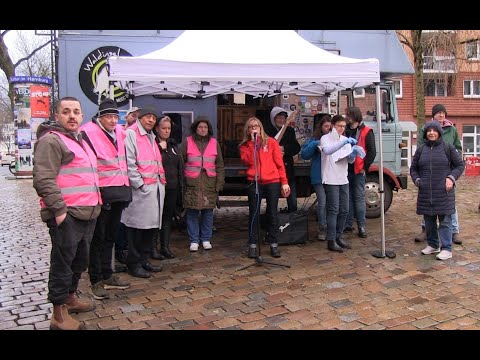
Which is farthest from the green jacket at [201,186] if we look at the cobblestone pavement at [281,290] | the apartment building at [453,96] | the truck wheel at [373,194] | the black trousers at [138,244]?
the apartment building at [453,96]

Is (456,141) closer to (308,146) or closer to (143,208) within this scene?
(308,146)

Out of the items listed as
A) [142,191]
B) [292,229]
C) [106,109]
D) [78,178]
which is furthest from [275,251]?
[78,178]

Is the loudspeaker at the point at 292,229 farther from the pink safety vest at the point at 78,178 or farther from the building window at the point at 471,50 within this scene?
the building window at the point at 471,50

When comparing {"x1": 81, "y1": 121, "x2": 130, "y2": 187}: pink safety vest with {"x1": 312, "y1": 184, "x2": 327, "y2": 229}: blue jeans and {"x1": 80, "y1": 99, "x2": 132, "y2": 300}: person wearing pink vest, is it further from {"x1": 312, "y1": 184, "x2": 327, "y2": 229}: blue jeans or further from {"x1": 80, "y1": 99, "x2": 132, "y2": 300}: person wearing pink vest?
{"x1": 312, "y1": 184, "x2": 327, "y2": 229}: blue jeans

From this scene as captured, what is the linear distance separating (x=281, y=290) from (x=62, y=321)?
2082 mm

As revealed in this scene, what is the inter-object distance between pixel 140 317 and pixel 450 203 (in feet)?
12.7

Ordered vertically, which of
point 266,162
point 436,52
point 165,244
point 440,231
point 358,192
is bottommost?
point 165,244

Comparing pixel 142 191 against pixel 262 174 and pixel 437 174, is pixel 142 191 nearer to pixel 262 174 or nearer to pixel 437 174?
pixel 262 174

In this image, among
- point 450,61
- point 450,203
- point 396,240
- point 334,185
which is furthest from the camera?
point 450,61

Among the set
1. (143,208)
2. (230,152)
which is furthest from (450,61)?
(143,208)

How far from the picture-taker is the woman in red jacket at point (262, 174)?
584cm

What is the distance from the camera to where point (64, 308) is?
3922 mm

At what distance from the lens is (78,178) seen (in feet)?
12.6

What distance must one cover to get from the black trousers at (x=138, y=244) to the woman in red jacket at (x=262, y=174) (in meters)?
1.30
